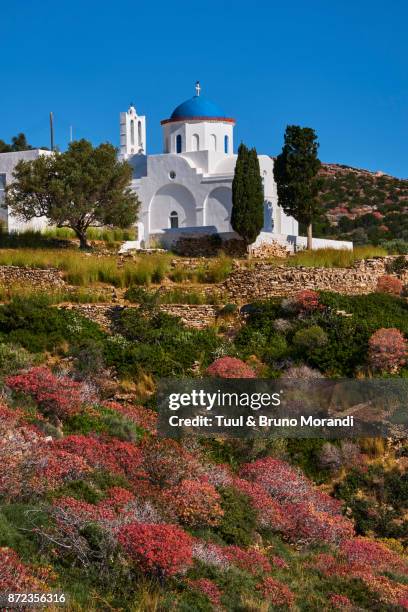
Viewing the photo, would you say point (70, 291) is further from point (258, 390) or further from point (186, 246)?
point (186, 246)

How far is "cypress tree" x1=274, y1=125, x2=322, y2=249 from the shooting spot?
32.1m

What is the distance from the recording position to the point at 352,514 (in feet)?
49.7

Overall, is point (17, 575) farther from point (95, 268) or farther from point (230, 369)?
point (95, 268)

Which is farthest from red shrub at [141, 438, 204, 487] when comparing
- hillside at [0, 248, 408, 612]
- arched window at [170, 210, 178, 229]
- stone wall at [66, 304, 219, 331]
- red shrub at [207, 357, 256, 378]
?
arched window at [170, 210, 178, 229]

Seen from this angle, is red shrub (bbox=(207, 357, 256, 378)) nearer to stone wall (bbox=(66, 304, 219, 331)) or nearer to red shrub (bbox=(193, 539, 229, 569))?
→ stone wall (bbox=(66, 304, 219, 331))

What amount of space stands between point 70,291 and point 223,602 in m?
14.7

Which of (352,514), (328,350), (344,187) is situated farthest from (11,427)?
(344,187)

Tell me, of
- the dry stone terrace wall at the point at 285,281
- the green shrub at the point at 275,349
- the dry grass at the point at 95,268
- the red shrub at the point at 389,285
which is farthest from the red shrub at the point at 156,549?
the red shrub at the point at 389,285

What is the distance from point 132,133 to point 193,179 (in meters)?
7.07

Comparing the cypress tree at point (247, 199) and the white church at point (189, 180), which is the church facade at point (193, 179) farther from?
the cypress tree at point (247, 199)

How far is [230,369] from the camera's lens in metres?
18.8

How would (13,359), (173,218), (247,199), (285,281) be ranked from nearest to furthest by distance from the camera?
(13,359) → (285,281) → (247,199) → (173,218)

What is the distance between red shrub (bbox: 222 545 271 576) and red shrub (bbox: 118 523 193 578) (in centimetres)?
110

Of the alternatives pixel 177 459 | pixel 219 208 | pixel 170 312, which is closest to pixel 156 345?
pixel 170 312
